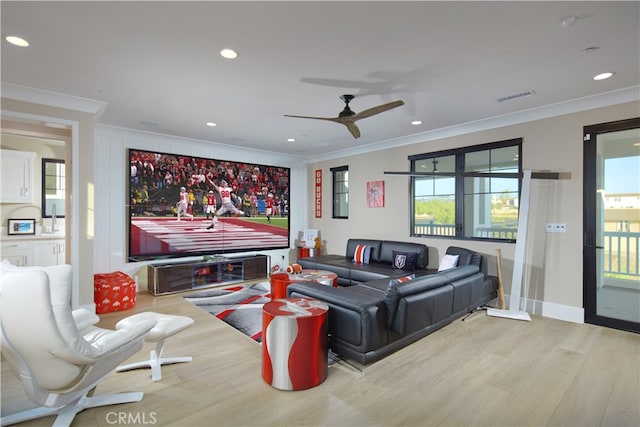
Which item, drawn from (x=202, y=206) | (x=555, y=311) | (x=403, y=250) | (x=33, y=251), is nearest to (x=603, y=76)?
(x=555, y=311)

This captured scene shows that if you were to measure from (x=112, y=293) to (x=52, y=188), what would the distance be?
2821 mm

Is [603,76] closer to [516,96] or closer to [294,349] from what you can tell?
[516,96]

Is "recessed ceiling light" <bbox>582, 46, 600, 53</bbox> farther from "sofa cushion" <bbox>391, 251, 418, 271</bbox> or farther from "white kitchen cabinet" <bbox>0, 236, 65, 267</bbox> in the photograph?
"white kitchen cabinet" <bbox>0, 236, 65, 267</bbox>

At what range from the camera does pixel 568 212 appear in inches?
161

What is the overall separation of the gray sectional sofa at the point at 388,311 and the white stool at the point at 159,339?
3.60ft

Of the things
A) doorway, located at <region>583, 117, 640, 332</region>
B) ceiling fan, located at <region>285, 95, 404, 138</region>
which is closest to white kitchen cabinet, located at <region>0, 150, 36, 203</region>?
ceiling fan, located at <region>285, 95, 404, 138</region>

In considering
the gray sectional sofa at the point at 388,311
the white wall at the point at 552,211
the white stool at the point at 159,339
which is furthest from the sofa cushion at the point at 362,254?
the white stool at the point at 159,339

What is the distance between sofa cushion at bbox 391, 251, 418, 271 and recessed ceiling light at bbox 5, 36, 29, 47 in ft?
16.6

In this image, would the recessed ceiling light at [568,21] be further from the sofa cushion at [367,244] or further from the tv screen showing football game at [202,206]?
the tv screen showing football game at [202,206]

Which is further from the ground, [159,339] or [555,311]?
[159,339]

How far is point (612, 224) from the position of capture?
3818mm

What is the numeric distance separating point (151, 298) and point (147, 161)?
2.30 meters

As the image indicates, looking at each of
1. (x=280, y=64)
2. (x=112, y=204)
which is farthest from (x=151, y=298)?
(x=280, y=64)

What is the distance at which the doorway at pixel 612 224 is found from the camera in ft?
12.1
